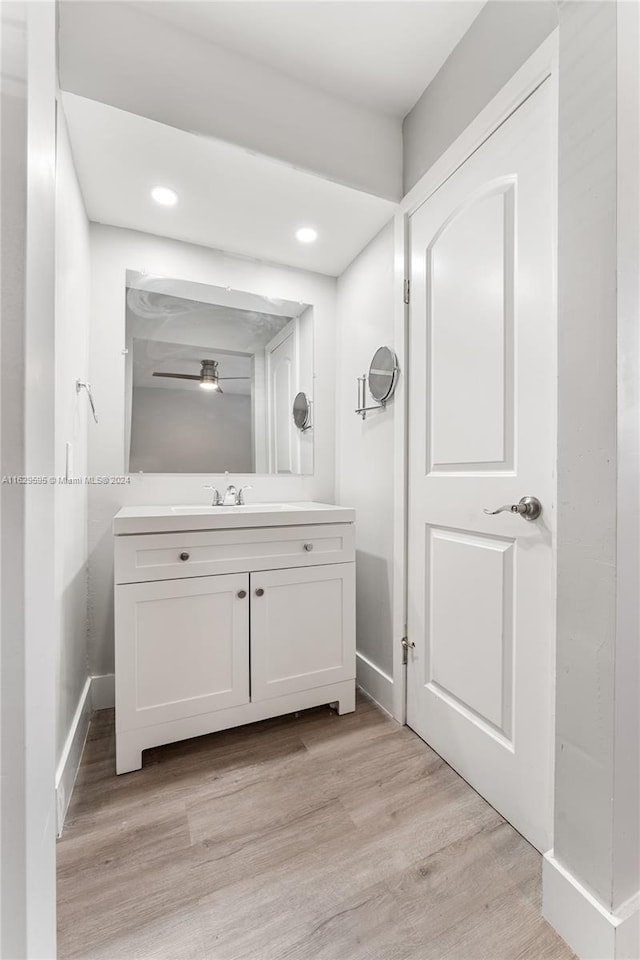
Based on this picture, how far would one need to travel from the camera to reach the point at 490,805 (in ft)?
4.04

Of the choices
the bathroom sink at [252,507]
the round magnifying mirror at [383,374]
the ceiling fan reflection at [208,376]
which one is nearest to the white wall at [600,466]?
the round magnifying mirror at [383,374]

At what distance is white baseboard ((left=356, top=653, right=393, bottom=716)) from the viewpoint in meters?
1.73

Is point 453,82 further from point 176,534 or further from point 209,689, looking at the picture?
point 209,689

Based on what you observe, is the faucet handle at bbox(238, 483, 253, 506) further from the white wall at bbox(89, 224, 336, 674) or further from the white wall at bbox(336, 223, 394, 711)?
the white wall at bbox(336, 223, 394, 711)

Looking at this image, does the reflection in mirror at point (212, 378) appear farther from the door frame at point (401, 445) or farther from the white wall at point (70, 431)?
the door frame at point (401, 445)

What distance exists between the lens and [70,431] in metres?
1.38

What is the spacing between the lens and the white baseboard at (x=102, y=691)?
1749mm

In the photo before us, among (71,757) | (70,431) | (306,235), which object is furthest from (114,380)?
(71,757)

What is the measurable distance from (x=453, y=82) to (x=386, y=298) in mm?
701

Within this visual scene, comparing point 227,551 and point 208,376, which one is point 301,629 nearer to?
point 227,551

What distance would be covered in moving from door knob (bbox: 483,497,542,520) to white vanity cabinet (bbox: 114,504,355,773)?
0.73 metres

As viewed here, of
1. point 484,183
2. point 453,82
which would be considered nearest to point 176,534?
point 484,183

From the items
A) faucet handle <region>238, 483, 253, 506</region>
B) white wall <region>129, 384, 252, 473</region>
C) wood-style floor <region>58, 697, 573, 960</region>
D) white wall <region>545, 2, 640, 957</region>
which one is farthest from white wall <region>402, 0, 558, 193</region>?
wood-style floor <region>58, 697, 573, 960</region>

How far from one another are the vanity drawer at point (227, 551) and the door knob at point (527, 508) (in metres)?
0.74
